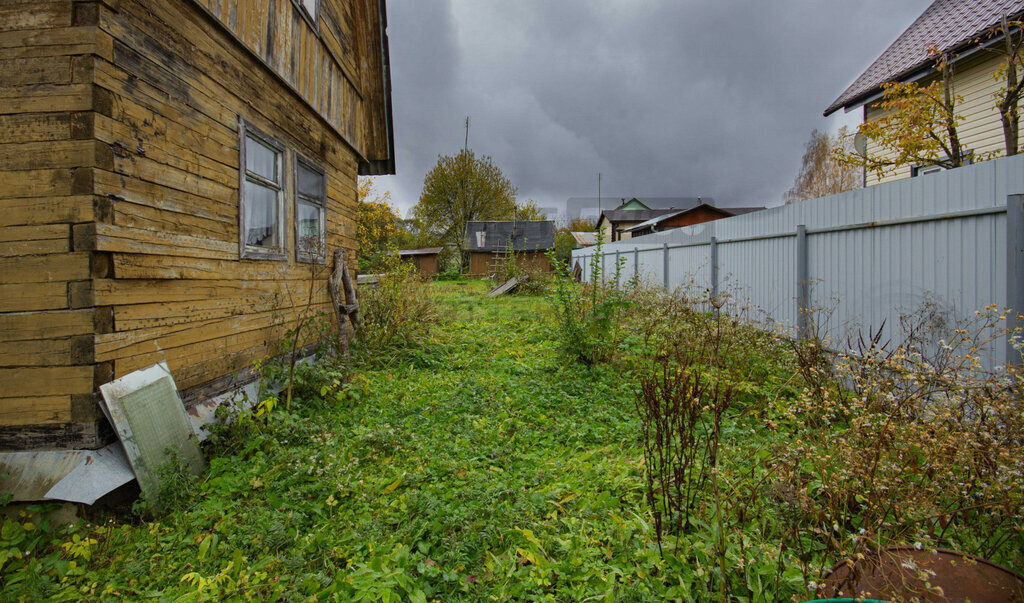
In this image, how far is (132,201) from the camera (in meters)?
3.02

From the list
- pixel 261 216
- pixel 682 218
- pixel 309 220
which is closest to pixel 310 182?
pixel 309 220

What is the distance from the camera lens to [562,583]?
83.7 inches

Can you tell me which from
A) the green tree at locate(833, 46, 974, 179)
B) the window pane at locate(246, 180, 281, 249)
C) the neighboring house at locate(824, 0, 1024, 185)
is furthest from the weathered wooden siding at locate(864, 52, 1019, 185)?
the window pane at locate(246, 180, 281, 249)

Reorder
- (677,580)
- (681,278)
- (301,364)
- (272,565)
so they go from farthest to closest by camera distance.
→ (681,278) < (301,364) < (272,565) < (677,580)

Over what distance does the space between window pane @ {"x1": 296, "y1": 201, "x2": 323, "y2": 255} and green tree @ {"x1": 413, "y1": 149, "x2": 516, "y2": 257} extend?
29573 millimetres

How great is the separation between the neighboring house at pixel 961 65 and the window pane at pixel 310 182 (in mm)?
9599

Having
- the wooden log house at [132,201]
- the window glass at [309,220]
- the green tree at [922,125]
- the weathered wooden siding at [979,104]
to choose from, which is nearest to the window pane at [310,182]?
the window glass at [309,220]

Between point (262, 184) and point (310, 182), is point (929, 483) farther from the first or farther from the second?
point (310, 182)

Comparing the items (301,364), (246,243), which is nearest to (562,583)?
(301,364)

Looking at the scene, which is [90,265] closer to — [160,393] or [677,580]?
[160,393]

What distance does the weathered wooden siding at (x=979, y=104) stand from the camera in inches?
323

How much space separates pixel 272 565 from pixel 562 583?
4.80 feet

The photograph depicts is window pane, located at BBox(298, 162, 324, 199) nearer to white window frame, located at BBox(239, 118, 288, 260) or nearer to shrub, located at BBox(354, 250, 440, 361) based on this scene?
white window frame, located at BBox(239, 118, 288, 260)

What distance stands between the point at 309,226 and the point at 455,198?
102 feet
